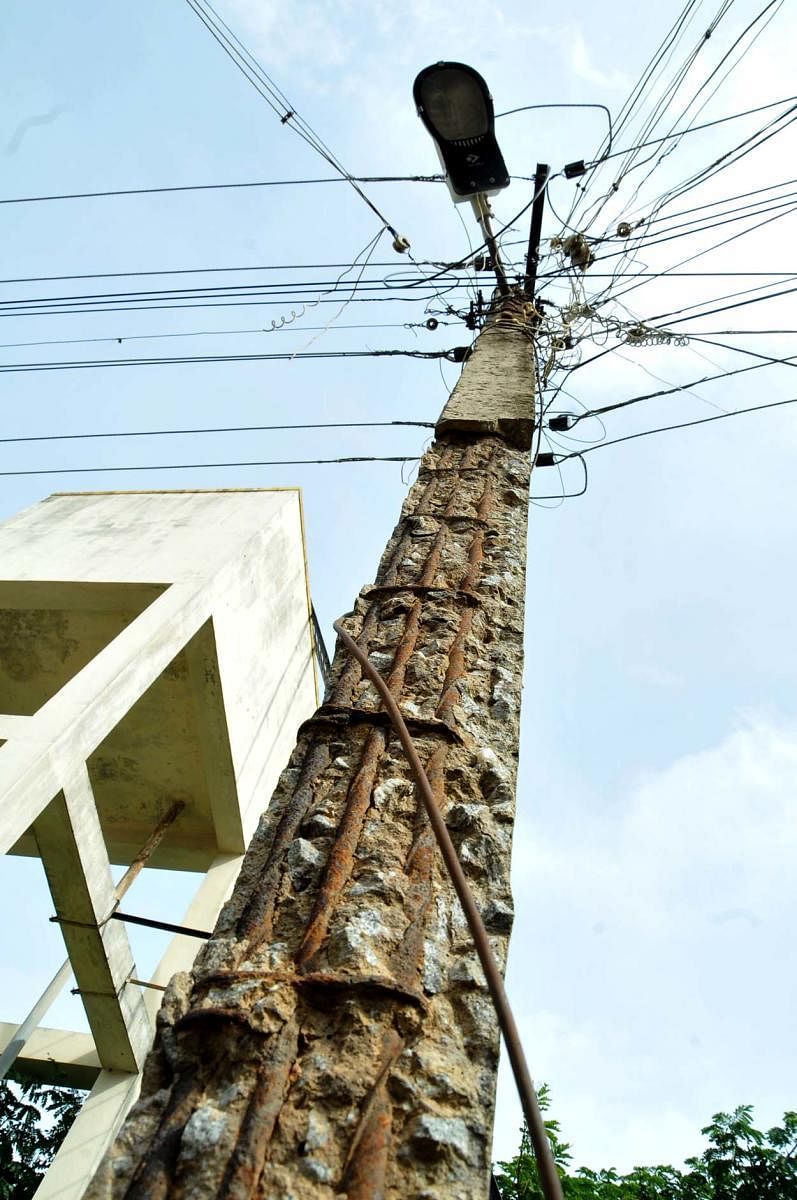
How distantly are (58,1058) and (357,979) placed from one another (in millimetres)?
6265

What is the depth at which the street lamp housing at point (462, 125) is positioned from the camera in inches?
177

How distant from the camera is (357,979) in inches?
49.6

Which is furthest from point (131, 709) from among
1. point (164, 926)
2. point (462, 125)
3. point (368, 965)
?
point (368, 965)

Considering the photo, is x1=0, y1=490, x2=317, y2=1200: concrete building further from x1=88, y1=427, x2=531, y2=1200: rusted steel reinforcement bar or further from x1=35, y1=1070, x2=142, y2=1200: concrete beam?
x1=88, y1=427, x2=531, y2=1200: rusted steel reinforcement bar

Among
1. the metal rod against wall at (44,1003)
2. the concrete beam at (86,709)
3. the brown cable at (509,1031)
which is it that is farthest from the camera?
the metal rod against wall at (44,1003)

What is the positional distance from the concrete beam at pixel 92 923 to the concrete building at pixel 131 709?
0.5 inches

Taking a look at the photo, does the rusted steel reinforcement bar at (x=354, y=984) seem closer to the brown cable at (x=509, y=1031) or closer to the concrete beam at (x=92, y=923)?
the brown cable at (x=509, y=1031)

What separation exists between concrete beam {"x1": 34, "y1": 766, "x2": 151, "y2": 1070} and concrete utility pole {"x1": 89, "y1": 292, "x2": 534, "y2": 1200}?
9.90ft

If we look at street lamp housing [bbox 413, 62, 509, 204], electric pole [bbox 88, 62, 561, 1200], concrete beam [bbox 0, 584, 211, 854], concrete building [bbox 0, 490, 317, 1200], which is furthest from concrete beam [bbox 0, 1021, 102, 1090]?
street lamp housing [bbox 413, 62, 509, 204]

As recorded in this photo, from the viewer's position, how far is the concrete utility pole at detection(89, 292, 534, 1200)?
3.54 ft

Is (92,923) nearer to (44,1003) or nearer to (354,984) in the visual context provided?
(44,1003)

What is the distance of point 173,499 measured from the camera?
7.21 m

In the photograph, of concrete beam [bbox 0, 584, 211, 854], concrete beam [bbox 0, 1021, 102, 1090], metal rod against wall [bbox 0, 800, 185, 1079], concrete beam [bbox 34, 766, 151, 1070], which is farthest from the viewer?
concrete beam [bbox 0, 1021, 102, 1090]

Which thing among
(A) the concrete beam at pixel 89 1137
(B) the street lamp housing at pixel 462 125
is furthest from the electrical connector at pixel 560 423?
(A) the concrete beam at pixel 89 1137
